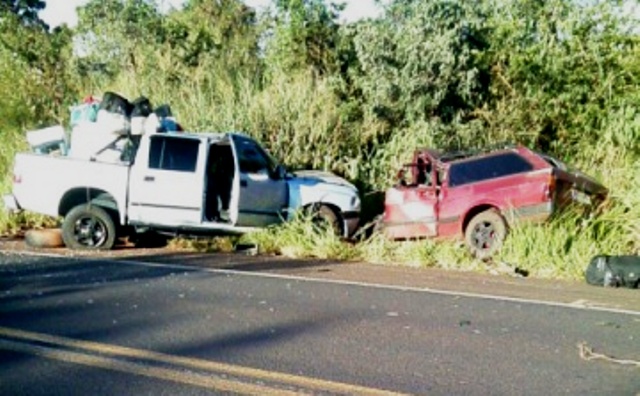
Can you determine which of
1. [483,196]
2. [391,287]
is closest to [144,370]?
[391,287]

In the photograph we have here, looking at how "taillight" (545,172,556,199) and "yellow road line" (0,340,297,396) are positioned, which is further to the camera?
"taillight" (545,172,556,199)

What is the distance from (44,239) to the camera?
556 inches

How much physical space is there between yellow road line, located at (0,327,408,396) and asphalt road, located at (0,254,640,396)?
0.01 m

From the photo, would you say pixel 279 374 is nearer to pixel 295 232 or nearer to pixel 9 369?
pixel 9 369

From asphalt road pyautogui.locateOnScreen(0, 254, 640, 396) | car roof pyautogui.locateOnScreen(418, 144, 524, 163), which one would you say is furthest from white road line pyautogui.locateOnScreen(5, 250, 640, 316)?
car roof pyautogui.locateOnScreen(418, 144, 524, 163)

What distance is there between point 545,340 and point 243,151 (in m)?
7.96

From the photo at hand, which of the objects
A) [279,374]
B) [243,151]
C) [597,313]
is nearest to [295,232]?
[243,151]

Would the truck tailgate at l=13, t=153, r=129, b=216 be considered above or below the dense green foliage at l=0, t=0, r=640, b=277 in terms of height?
below

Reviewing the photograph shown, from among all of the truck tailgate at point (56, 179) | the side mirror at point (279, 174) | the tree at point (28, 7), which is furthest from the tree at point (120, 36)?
the tree at point (28, 7)

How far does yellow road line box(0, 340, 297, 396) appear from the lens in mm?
5535

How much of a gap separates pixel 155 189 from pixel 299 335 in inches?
280

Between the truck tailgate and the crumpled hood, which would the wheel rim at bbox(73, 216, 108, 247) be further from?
the crumpled hood

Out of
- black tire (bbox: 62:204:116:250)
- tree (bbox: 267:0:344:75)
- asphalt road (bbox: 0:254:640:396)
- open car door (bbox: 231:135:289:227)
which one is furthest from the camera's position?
tree (bbox: 267:0:344:75)

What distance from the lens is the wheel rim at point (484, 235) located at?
13352 millimetres
